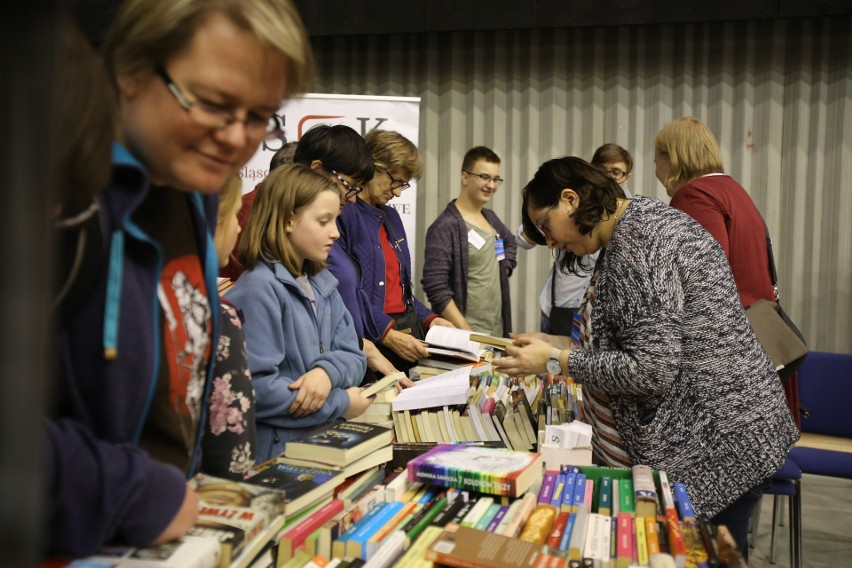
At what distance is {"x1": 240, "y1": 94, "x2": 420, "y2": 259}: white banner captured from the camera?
4281 millimetres

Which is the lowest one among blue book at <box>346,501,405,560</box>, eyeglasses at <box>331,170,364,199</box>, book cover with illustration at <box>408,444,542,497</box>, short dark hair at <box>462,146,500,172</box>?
blue book at <box>346,501,405,560</box>

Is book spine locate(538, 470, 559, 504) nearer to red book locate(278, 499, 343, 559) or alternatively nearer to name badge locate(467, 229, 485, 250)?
red book locate(278, 499, 343, 559)

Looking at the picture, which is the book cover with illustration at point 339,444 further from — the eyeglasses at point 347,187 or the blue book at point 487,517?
the eyeglasses at point 347,187

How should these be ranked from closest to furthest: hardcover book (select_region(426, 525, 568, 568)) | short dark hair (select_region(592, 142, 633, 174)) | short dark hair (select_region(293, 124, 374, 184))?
hardcover book (select_region(426, 525, 568, 568))
short dark hair (select_region(293, 124, 374, 184))
short dark hair (select_region(592, 142, 633, 174))

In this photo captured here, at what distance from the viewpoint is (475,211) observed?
421 centimetres

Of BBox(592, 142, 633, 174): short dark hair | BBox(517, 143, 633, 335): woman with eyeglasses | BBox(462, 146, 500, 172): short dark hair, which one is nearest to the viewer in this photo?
BBox(517, 143, 633, 335): woman with eyeglasses

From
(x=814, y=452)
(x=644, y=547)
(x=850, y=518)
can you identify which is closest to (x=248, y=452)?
(x=644, y=547)

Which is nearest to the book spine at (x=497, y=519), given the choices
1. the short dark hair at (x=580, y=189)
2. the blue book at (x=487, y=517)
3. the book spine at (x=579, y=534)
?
the blue book at (x=487, y=517)

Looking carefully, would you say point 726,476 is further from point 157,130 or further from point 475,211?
point 475,211

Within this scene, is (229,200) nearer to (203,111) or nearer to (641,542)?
(203,111)

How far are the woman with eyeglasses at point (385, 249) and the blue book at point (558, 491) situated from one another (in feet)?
4.51

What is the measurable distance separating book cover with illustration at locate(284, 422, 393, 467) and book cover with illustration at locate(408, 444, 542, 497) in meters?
0.09

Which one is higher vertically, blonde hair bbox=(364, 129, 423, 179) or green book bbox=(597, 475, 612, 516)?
blonde hair bbox=(364, 129, 423, 179)

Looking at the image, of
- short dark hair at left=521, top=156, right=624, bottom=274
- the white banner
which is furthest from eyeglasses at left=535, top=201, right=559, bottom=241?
the white banner
